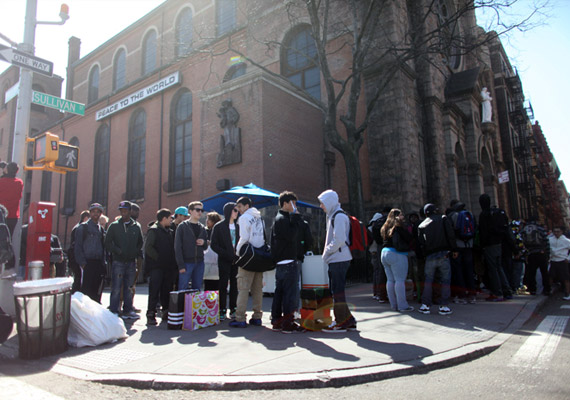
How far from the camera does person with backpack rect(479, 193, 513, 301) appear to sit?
7.88 meters

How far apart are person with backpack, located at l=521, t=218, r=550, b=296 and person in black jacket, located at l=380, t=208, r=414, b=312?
13.7 feet

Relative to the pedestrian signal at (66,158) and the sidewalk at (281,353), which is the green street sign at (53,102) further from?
the sidewalk at (281,353)

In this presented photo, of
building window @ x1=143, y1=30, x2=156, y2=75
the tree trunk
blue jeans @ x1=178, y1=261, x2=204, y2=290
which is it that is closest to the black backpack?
blue jeans @ x1=178, y1=261, x2=204, y2=290

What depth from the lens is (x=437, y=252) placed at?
265 inches

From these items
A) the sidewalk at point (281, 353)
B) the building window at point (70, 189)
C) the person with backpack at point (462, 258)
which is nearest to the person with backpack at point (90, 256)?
the sidewalk at point (281, 353)

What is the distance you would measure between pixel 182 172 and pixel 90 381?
57.6ft

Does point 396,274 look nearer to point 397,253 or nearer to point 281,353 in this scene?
point 397,253

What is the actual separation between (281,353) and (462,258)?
16.4 ft

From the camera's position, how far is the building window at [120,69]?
92.8 ft

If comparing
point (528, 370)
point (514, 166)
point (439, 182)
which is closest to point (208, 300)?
point (528, 370)

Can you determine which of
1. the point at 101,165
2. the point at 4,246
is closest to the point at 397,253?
the point at 4,246

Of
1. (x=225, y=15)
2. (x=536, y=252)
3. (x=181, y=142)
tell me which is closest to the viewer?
(x=536, y=252)

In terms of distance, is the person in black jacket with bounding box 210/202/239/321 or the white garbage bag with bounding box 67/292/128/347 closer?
the white garbage bag with bounding box 67/292/128/347

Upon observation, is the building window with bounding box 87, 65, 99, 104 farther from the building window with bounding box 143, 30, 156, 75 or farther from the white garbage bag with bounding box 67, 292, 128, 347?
the white garbage bag with bounding box 67, 292, 128, 347
